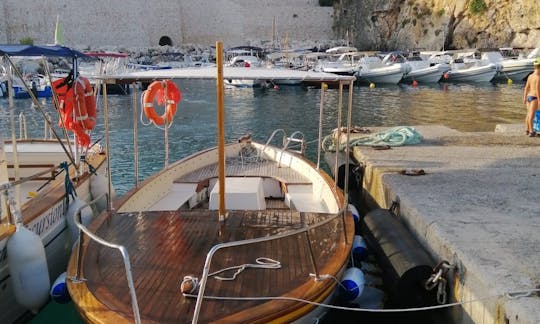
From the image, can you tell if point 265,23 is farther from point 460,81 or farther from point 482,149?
point 482,149

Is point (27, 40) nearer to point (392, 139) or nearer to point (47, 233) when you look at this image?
point (392, 139)

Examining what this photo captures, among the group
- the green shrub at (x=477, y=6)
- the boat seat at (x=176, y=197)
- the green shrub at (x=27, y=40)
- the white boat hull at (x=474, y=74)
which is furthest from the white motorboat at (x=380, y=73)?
the green shrub at (x=27, y=40)

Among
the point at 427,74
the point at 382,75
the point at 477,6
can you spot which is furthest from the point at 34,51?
the point at 477,6

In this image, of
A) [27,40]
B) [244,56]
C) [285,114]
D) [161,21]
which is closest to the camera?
[285,114]

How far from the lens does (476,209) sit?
16.8 ft

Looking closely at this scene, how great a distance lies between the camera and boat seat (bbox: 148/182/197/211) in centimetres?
611

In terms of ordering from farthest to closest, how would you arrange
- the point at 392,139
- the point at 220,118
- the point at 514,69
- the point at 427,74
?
the point at 427,74 → the point at 514,69 → the point at 392,139 → the point at 220,118

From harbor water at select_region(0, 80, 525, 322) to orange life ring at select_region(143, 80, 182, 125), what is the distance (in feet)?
12.7

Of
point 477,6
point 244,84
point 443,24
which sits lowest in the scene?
point 244,84

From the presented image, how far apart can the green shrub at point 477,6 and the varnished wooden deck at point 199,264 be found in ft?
136

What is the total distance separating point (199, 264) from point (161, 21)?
60.3 m

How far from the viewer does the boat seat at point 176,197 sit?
6.11m

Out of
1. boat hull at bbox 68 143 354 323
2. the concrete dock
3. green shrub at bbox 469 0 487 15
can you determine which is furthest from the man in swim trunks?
green shrub at bbox 469 0 487 15

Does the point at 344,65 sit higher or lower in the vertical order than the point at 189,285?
higher
